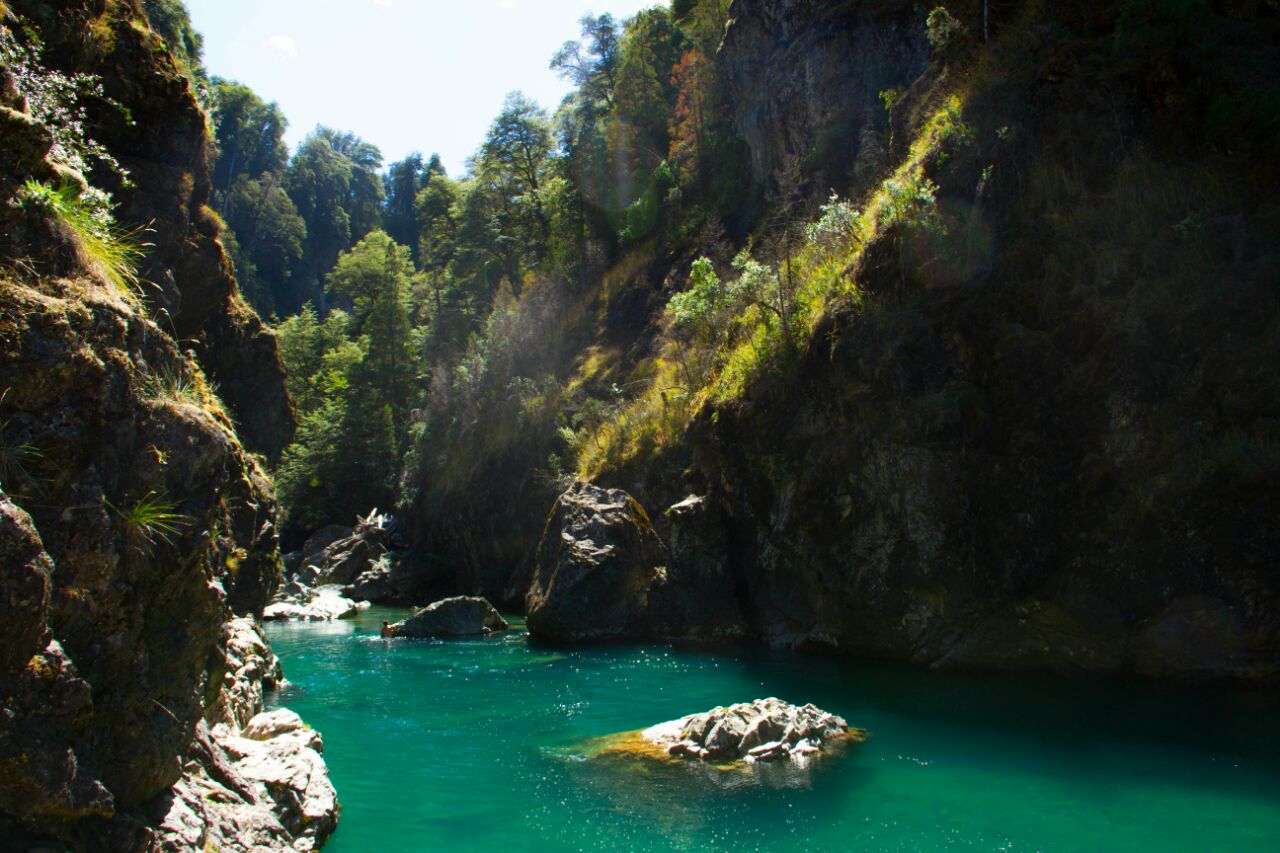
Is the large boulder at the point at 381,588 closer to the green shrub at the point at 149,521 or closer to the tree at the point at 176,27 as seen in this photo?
the tree at the point at 176,27

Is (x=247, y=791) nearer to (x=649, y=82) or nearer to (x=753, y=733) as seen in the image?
(x=753, y=733)

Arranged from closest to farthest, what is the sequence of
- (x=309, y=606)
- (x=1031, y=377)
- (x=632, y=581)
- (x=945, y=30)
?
(x=1031, y=377) → (x=945, y=30) → (x=632, y=581) → (x=309, y=606)

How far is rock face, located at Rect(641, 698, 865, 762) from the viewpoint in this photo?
11516 millimetres

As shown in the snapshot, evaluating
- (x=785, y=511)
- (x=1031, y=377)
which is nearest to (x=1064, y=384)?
(x=1031, y=377)

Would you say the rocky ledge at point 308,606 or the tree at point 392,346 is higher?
the tree at point 392,346

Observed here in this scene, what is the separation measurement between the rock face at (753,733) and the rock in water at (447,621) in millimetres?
12225

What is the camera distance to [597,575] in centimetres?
2238

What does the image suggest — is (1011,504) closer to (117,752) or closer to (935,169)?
(935,169)

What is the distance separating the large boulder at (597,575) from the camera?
22094mm

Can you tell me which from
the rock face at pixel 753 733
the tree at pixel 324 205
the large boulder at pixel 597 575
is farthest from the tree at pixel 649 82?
the tree at pixel 324 205

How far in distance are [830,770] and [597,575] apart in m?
11.9

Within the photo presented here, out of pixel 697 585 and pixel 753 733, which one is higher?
pixel 697 585

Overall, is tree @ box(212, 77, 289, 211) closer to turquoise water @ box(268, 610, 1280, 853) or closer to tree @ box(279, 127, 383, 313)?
tree @ box(279, 127, 383, 313)

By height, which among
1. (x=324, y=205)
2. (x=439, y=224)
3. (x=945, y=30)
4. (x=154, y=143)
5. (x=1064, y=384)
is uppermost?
(x=324, y=205)
